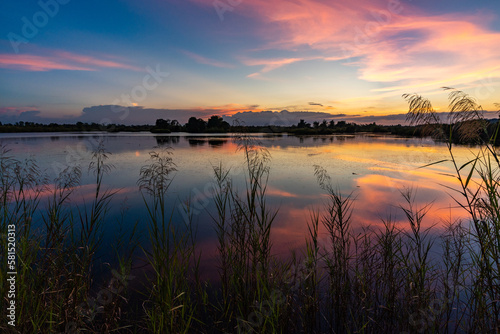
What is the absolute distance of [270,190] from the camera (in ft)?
37.3

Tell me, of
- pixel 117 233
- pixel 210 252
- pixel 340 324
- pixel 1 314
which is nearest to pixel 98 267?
pixel 117 233

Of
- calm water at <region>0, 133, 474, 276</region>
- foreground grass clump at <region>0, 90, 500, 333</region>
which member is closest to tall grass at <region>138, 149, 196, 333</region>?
foreground grass clump at <region>0, 90, 500, 333</region>

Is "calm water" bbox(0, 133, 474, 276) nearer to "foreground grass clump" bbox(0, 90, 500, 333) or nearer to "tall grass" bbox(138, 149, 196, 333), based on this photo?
"foreground grass clump" bbox(0, 90, 500, 333)

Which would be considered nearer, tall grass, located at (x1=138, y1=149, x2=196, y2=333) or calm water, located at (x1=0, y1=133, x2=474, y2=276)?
tall grass, located at (x1=138, y1=149, x2=196, y2=333)

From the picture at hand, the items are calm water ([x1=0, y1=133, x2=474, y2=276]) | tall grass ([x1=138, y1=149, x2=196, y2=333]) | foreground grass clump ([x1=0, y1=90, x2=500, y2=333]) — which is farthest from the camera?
calm water ([x1=0, y1=133, x2=474, y2=276])

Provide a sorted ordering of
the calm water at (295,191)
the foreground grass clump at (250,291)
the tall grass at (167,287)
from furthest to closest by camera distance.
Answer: the calm water at (295,191)
the foreground grass clump at (250,291)
the tall grass at (167,287)

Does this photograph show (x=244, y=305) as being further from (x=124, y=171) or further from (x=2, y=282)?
(x=124, y=171)

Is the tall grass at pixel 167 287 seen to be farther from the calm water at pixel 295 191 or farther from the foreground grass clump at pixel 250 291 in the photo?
the calm water at pixel 295 191

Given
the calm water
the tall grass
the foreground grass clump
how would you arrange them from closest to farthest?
the tall grass → the foreground grass clump → the calm water

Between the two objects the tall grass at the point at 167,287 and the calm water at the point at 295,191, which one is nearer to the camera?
the tall grass at the point at 167,287

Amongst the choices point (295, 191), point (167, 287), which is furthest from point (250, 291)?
point (295, 191)

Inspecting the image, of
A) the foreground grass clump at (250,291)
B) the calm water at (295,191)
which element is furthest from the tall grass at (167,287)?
the calm water at (295,191)

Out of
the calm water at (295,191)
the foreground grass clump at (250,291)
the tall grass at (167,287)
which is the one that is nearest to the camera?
the tall grass at (167,287)

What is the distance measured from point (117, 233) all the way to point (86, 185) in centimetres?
630
